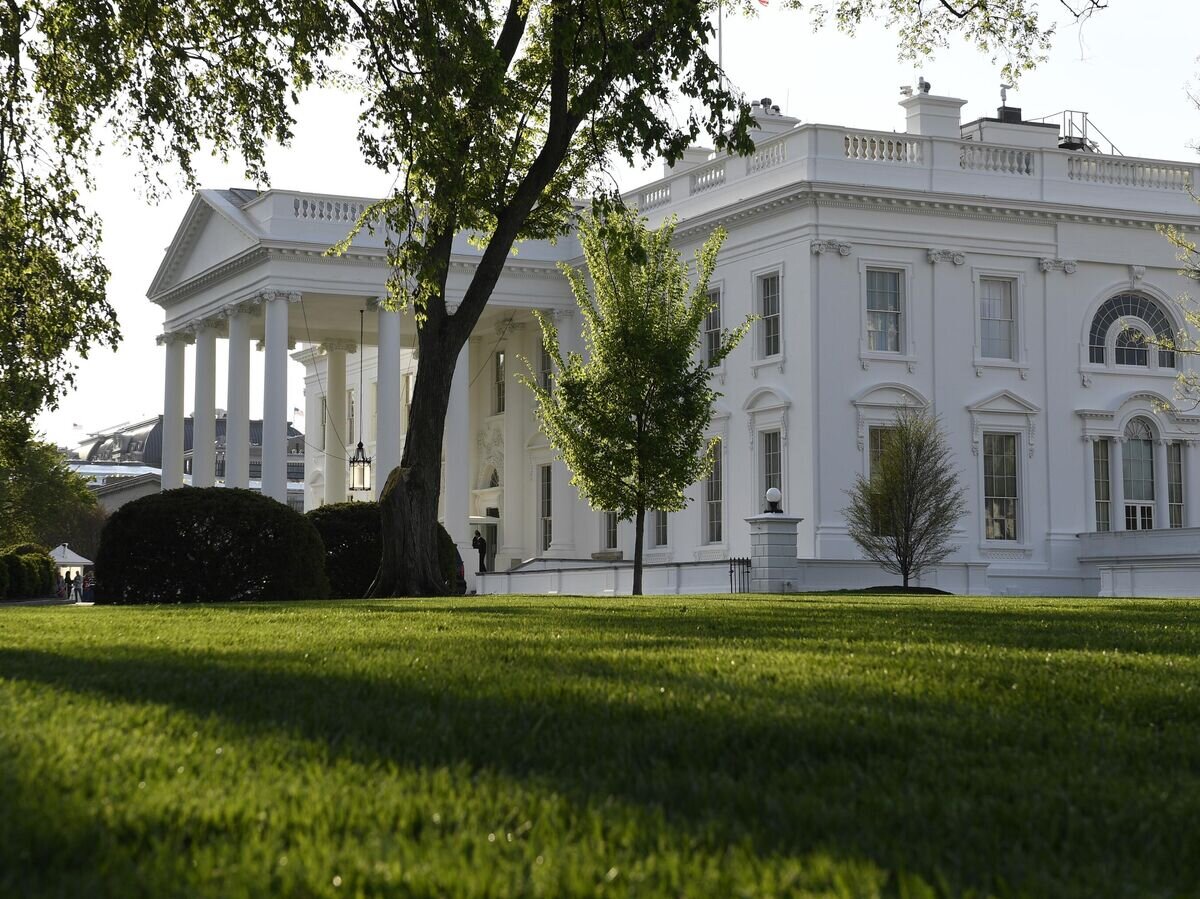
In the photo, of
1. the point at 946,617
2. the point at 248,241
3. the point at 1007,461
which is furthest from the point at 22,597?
the point at 946,617

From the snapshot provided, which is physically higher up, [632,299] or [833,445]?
[632,299]

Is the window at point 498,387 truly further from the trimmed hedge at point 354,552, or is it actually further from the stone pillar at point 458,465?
the trimmed hedge at point 354,552

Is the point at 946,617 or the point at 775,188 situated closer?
the point at 946,617

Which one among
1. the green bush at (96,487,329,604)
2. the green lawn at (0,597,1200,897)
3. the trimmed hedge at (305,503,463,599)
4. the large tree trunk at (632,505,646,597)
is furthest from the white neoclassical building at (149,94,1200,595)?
the green lawn at (0,597,1200,897)

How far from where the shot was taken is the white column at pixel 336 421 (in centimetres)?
5628

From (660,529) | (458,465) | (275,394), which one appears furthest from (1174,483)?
(275,394)

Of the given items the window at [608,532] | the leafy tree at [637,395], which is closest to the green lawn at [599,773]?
the leafy tree at [637,395]

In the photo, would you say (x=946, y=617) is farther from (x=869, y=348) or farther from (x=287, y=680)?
(x=869, y=348)

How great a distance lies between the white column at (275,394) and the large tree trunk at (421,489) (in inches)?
964

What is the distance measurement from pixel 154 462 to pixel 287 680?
12670 cm

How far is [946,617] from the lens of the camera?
13.4 metres

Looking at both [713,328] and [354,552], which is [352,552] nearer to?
[354,552]

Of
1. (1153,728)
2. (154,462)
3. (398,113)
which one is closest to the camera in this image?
(1153,728)

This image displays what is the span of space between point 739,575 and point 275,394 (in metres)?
18.0
